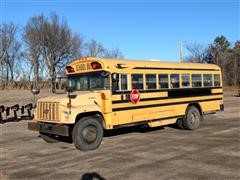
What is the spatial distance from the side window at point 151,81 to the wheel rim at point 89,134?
102 inches

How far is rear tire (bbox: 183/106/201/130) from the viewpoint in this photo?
14.2 metres

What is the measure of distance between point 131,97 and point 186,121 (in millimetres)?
3082

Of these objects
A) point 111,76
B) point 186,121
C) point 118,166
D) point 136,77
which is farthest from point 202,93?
point 118,166

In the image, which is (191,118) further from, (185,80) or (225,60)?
(225,60)

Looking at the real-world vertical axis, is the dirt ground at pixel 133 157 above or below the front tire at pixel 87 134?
below

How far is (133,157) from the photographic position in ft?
31.4

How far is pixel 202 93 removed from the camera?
48.6 feet

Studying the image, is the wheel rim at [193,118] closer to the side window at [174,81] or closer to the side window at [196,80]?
the side window at [196,80]

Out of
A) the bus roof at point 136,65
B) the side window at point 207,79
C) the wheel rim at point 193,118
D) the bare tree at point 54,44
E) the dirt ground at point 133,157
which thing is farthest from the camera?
the bare tree at point 54,44

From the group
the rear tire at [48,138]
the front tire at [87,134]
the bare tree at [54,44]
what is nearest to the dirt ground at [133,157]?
the rear tire at [48,138]

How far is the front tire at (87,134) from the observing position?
34.7ft

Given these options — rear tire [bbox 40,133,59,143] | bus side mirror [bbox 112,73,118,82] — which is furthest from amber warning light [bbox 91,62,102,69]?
rear tire [bbox 40,133,59,143]

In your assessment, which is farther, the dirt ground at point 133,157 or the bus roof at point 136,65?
the bus roof at point 136,65

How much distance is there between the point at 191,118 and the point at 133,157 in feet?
17.6
